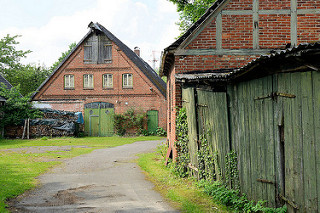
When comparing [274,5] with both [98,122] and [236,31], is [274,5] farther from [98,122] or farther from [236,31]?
[98,122]

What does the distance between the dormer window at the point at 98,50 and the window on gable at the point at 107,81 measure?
119 centimetres

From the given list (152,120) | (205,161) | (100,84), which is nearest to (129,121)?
(152,120)

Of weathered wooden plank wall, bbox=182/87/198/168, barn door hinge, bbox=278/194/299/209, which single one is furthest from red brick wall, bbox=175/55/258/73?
barn door hinge, bbox=278/194/299/209

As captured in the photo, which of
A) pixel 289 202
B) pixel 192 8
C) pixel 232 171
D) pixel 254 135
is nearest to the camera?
pixel 289 202

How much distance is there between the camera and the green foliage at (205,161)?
314 inches

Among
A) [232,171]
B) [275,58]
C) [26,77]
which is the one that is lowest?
[232,171]

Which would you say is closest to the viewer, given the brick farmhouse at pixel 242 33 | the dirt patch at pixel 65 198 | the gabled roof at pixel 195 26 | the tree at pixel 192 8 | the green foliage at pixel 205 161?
the dirt patch at pixel 65 198

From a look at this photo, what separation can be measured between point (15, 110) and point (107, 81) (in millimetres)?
7546

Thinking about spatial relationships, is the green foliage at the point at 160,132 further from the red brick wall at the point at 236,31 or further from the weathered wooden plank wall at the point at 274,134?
the weathered wooden plank wall at the point at 274,134

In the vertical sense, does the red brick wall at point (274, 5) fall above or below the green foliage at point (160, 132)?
above

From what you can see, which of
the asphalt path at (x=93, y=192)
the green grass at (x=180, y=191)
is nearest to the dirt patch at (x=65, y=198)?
the asphalt path at (x=93, y=192)

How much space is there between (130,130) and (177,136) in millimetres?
18205

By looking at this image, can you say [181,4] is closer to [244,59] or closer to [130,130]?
[130,130]

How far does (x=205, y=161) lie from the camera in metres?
8.35
